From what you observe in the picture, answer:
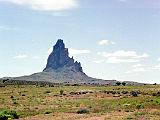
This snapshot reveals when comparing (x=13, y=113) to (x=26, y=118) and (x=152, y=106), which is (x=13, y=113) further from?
(x=152, y=106)

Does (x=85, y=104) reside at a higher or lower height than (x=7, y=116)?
higher

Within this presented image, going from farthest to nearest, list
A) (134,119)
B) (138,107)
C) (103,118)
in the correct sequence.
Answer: (138,107) < (103,118) < (134,119)

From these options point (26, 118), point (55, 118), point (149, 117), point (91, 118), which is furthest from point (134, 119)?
point (26, 118)

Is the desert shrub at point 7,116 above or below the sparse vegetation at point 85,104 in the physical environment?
below

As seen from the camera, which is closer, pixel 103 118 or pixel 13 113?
pixel 103 118

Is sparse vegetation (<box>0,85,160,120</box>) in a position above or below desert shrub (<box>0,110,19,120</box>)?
above

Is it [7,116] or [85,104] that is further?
[85,104]

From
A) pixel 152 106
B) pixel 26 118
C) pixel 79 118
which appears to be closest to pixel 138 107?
pixel 152 106

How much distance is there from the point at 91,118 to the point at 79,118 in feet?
4.93

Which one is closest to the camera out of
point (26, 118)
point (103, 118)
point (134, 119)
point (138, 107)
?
point (134, 119)

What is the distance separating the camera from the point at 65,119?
129ft

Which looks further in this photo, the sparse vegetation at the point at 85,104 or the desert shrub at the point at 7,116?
the sparse vegetation at the point at 85,104

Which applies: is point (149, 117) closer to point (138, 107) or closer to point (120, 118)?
point (120, 118)

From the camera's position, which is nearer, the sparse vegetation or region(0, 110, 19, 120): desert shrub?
region(0, 110, 19, 120): desert shrub
